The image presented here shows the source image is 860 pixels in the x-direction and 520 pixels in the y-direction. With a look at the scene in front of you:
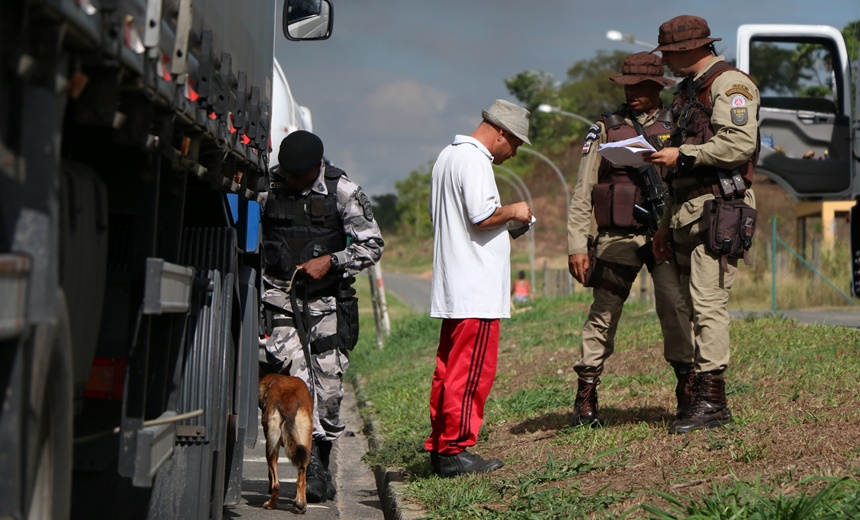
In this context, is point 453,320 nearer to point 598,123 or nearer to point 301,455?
point 301,455

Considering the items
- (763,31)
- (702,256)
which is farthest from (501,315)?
(763,31)

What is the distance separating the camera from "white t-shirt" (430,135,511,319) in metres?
5.99

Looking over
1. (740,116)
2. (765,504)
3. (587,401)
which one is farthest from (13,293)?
(587,401)

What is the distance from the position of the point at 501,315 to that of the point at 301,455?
1.29 metres

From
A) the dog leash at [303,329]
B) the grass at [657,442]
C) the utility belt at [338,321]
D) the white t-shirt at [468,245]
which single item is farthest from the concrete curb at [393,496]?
the white t-shirt at [468,245]

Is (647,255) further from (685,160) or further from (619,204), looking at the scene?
(685,160)

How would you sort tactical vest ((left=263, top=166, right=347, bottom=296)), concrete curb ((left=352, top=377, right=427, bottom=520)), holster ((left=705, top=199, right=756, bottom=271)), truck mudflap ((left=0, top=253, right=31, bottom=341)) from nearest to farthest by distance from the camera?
1. truck mudflap ((left=0, top=253, right=31, bottom=341))
2. concrete curb ((left=352, top=377, right=427, bottom=520))
3. holster ((left=705, top=199, right=756, bottom=271))
4. tactical vest ((left=263, top=166, right=347, bottom=296))

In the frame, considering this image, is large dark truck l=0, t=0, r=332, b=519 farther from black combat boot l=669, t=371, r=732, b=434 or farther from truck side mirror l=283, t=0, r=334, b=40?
black combat boot l=669, t=371, r=732, b=434

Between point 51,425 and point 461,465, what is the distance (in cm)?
353

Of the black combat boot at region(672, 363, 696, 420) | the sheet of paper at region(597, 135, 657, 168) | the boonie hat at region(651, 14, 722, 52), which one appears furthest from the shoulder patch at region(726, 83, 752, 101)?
the black combat boot at region(672, 363, 696, 420)

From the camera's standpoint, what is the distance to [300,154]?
664 cm

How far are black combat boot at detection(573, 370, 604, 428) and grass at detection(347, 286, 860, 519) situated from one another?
5.4 inches

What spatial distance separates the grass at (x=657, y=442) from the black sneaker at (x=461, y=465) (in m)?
0.06

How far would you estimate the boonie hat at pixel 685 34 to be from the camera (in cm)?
622
